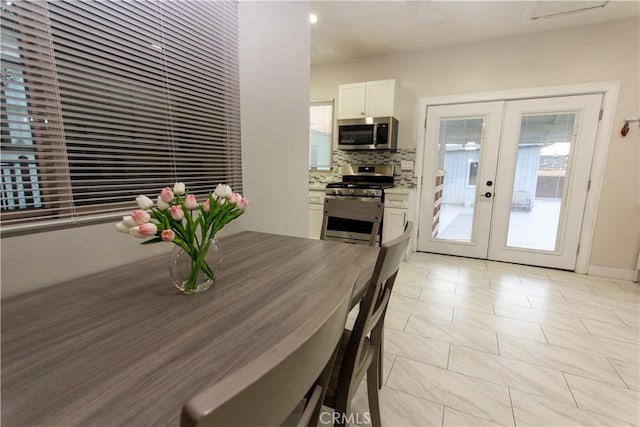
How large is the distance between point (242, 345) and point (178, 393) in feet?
0.56

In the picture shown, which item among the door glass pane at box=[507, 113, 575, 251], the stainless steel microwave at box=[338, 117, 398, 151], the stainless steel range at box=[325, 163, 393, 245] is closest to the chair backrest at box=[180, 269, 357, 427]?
the stainless steel range at box=[325, 163, 393, 245]

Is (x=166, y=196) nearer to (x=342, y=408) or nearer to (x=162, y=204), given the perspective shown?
(x=162, y=204)

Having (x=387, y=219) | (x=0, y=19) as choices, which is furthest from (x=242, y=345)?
(x=387, y=219)

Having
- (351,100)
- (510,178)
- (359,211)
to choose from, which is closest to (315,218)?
(351,100)

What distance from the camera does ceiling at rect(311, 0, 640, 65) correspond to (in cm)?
263

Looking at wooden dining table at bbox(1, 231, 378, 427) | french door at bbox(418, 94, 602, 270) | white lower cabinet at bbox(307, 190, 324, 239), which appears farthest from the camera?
white lower cabinet at bbox(307, 190, 324, 239)

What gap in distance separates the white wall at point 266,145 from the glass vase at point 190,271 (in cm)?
45

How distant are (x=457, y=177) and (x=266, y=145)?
2730 millimetres

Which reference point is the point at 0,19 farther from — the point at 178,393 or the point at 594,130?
the point at 594,130

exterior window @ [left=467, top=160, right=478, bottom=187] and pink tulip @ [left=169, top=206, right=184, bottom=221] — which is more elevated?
exterior window @ [left=467, top=160, right=478, bottom=187]

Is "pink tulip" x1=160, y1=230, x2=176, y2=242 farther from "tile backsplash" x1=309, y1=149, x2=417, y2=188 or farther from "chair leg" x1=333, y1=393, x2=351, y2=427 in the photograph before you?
"tile backsplash" x1=309, y1=149, x2=417, y2=188

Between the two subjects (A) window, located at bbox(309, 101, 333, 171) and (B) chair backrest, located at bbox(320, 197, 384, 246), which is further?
(A) window, located at bbox(309, 101, 333, 171)

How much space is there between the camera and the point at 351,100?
387 cm

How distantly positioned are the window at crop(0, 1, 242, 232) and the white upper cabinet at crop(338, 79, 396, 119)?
2.27 m
